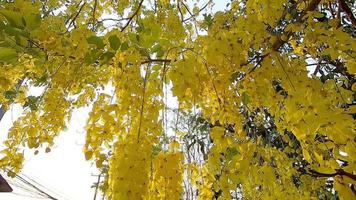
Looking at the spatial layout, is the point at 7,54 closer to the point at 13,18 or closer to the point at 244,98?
the point at 13,18

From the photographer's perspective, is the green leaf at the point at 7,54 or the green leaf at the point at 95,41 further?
the green leaf at the point at 95,41

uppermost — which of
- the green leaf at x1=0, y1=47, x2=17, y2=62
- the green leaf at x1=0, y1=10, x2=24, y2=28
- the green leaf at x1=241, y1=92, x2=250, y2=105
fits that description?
the green leaf at x1=0, y1=10, x2=24, y2=28

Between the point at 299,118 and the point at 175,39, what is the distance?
125 centimetres

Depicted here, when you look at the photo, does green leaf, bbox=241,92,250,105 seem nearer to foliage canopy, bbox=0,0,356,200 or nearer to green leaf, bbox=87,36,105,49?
foliage canopy, bbox=0,0,356,200

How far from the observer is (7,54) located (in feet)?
3.82

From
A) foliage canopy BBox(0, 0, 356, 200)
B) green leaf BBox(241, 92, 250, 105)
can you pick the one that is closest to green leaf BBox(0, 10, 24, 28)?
foliage canopy BBox(0, 0, 356, 200)

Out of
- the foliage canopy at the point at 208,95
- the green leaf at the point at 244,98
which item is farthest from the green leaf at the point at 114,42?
the green leaf at the point at 244,98

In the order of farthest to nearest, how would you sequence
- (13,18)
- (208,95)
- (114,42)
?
(208,95) < (114,42) < (13,18)

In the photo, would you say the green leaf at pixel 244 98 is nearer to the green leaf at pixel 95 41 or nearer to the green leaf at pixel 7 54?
the green leaf at pixel 95 41

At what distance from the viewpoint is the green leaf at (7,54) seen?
1155mm

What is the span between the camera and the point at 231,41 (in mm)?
1365

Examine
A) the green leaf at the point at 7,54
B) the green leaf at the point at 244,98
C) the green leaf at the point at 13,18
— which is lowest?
the green leaf at the point at 7,54

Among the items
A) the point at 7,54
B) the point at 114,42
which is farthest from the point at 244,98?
the point at 7,54

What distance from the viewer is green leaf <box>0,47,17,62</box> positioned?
115 centimetres
